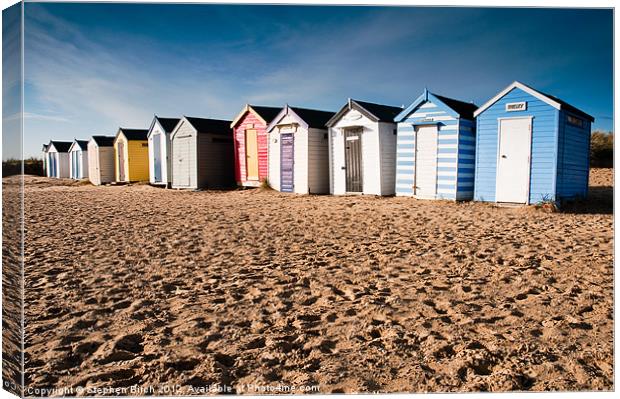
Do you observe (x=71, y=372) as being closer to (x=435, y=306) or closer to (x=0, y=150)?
(x=0, y=150)

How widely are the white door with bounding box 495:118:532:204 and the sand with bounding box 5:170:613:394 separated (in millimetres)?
3286

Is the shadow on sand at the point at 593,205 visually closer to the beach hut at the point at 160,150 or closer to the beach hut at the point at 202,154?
the beach hut at the point at 202,154

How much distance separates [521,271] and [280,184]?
11.1m

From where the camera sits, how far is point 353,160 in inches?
535

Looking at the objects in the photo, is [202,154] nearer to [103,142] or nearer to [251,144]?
[251,144]

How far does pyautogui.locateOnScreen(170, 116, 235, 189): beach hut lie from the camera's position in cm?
1727

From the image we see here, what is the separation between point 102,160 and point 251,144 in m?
9.44

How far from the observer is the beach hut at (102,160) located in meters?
21.6

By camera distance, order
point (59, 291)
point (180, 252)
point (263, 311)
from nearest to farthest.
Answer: point (263, 311) < point (59, 291) < point (180, 252)

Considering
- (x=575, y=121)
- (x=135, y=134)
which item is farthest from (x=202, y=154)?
(x=575, y=121)

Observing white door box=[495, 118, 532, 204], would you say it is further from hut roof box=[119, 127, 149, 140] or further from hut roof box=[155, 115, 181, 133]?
hut roof box=[119, 127, 149, 140]

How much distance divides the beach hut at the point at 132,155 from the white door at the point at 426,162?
13.6 meters

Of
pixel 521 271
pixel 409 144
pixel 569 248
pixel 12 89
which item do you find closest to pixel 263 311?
pixel 12 89

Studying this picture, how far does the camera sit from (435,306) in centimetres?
358
